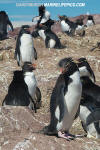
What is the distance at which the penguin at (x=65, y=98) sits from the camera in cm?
563

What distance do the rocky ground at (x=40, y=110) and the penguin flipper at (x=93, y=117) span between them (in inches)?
27.9

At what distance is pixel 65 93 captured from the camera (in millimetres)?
5695

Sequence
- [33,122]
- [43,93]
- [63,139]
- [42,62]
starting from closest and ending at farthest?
[63,139]
[33,122]
[43,93]
[42,62]

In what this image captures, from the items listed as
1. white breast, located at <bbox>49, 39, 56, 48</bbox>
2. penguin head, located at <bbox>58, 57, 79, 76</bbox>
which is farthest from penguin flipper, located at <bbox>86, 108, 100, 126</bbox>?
white breast, located at <bbox>49, 39, 56, 48</bbox>

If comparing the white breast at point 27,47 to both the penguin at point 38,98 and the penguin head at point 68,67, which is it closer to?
the penguin at point 38,98

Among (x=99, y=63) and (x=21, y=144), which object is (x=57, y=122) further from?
(x=99, y=63)

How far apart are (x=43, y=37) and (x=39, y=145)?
1245cm

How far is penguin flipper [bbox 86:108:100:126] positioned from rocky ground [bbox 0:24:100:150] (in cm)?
71

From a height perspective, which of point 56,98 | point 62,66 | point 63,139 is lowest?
point 63,139

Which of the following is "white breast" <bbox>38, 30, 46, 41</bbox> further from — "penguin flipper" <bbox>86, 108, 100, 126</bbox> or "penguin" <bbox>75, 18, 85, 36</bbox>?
"penguin flipper" <bbox>86, 108, 100, 126</bbox>

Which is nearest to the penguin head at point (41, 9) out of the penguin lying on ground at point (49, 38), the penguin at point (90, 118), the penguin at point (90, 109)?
the penguin lying on ground at point (49, 38)

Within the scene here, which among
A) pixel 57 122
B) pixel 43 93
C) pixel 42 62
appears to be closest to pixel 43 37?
pixel 42 62

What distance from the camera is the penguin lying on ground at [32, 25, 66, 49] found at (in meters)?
15.9

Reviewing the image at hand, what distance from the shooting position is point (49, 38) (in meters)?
16.4
